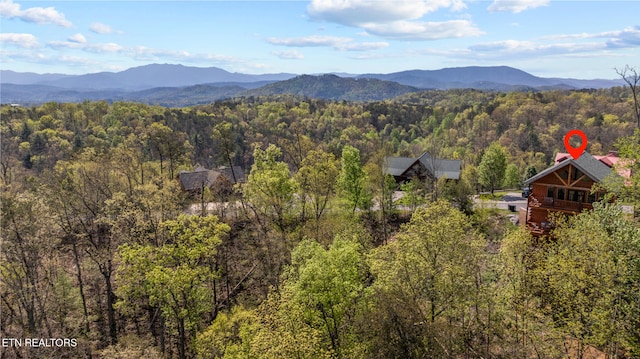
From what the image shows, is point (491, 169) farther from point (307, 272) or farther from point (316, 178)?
point (307, 272)

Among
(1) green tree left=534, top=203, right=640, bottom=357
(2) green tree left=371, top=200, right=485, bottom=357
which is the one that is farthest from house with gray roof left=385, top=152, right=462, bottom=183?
(1) green tree left=534, top=203, right=640, bottom=357

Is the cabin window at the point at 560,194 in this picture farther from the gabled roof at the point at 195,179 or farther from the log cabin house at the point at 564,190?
the gabled roof at the point at 195,179

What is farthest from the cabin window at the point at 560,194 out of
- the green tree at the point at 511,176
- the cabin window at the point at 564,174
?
the green tree at the point at 511,176

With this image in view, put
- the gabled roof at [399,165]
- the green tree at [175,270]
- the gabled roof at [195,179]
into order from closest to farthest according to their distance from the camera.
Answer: the green tree at [175,270], the gabled roof at [195,179], the gabled roof at [399,165]

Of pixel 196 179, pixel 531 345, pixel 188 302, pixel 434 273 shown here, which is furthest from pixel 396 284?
pixel 196 179

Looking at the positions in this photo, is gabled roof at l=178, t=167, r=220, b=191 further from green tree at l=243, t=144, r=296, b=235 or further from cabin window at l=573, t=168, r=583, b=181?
cabin window at l=573, t=168, r=583, b=181

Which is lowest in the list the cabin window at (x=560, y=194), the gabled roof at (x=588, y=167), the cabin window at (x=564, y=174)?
the cabin window at (x=560, y=194)

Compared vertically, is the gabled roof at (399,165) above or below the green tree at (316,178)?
below

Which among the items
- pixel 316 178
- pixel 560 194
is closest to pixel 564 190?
pixel 560 194
